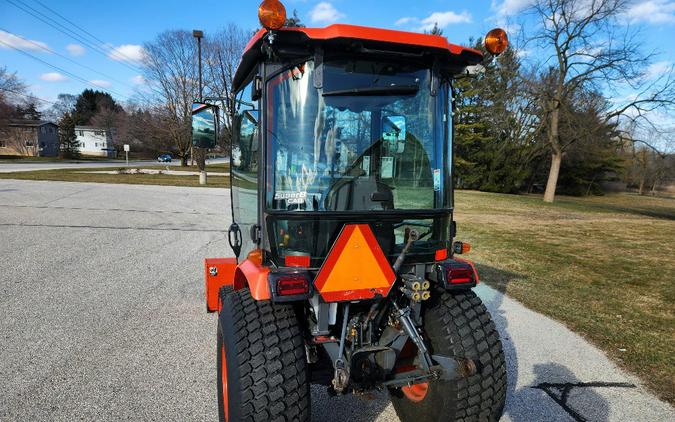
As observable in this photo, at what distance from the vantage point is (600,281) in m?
6.61

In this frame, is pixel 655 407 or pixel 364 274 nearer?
pixel 364 274

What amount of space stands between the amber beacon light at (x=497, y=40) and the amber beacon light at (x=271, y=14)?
1.20m

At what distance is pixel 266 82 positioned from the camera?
6.83 feet

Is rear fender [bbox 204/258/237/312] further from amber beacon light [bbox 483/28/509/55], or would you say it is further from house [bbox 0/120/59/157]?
house [bbox 0/120/59/157]

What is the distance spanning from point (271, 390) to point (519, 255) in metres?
7.80

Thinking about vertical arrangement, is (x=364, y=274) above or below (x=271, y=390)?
above

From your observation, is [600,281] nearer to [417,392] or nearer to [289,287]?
[417,392]

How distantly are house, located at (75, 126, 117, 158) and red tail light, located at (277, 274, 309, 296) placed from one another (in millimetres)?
69104

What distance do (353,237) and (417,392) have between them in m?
1.17

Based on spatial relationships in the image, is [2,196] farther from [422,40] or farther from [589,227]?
[589,227]

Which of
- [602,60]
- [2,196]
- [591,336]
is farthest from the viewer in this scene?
[602,60]

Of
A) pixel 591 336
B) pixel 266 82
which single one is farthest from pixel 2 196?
pixel 591 336

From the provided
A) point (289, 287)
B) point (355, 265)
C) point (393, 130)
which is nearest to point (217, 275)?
point (289, 287)

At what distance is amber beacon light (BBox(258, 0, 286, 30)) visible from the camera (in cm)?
178
